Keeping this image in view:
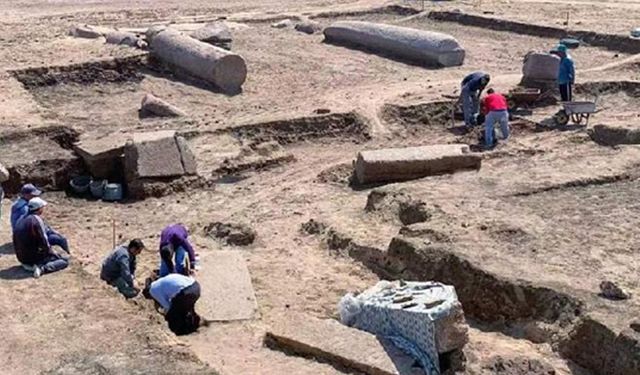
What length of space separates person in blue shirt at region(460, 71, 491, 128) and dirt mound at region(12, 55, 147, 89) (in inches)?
272

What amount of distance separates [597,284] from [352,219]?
12.6 feet

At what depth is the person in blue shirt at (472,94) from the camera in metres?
16.1

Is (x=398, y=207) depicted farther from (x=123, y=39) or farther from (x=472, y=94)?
(x=123, y=39)

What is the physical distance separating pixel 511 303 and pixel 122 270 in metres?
3.84

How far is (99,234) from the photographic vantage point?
12.1 metres

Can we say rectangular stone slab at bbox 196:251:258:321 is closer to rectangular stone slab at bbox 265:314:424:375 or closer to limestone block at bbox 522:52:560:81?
rectangular stone slab at bbox 265:314:424:375

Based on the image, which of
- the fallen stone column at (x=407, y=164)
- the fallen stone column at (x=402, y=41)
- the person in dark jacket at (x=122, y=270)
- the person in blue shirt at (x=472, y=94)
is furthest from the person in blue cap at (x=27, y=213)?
the fallen stone column at (x=402, y=41)

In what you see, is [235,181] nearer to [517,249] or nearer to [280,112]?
[280,112]

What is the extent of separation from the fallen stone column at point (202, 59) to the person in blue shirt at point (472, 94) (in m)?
4.67

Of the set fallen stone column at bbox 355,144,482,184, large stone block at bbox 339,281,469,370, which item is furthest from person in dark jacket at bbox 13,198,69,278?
fallen stone column at bbox 355,144,482,184

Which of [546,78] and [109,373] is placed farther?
[546,78]

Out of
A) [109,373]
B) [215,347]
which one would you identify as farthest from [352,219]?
[109,373]

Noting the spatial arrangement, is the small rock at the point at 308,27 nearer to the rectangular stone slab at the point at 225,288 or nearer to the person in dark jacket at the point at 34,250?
the rectangular stone slab at the point at 225,288

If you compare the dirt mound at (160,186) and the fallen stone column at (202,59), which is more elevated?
the fallen stone column at (202,59)
